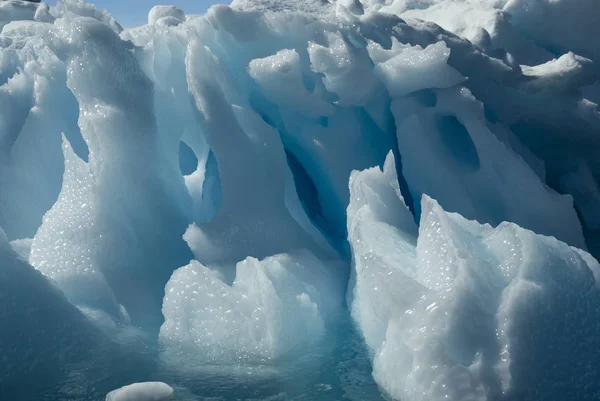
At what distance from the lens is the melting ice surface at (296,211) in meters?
2.67

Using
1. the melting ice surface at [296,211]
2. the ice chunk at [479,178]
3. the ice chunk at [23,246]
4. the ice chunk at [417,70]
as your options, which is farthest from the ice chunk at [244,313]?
the ice chunk at [417,70]

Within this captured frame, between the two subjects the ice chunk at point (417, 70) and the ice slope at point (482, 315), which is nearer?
the ice slope at point (482, 315)

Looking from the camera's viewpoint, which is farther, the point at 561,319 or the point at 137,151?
the point at 137,151

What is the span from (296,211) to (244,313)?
3.79ft

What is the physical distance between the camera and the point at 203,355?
126 inches

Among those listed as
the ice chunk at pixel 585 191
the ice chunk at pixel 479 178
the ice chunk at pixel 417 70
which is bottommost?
the ice chunk at pixel 585 191

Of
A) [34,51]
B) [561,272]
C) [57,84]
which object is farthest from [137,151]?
[561,272]

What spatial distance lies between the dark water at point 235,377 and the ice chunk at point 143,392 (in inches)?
3.6

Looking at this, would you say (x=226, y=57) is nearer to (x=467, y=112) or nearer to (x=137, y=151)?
(x=137, y=151)

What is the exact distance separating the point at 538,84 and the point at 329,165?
70.2 inches

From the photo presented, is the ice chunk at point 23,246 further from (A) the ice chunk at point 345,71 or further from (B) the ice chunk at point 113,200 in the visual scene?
(A) the ice chunk at point 345,71

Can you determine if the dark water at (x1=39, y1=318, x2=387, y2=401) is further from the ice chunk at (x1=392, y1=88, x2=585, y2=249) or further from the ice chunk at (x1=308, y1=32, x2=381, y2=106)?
the ice chunk at (x1=308, y1=32, x2=381, y2=106)

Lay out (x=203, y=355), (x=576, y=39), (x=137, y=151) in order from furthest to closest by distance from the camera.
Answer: (x=576, y=39) → (x=137, y=151) → (x=203, y=355)

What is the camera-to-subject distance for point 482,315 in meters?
2.55
